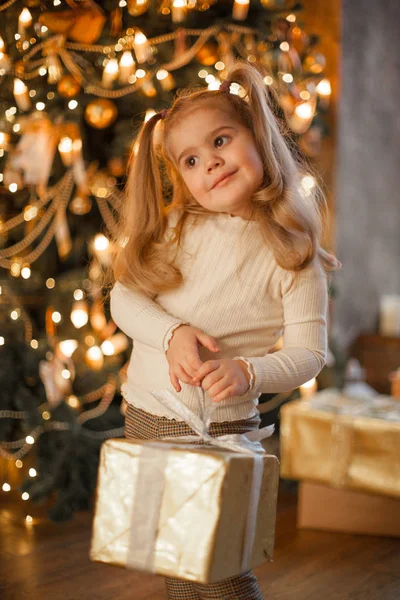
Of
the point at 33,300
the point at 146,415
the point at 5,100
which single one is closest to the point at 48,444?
the point at 33,300

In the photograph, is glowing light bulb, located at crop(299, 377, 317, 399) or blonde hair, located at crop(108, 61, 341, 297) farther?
glowing light bulb, located at crop(299, 377, 317, 399)

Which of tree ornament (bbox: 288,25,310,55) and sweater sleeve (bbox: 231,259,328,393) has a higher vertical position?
tree ornament (bbox: 288,25,310,55)

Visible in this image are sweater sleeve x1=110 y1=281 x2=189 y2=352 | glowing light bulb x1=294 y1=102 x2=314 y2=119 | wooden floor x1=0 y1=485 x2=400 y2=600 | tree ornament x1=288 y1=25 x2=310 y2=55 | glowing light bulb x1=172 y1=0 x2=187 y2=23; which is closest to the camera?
sweater sleeve x1=110 y1=281 x2=189 y2=352

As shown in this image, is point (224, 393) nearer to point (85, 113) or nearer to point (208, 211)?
point (208, 211)

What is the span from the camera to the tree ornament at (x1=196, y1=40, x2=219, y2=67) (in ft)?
8.36

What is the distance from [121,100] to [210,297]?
1449 millimetres

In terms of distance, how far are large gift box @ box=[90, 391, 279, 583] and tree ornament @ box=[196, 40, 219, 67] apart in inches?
71.8

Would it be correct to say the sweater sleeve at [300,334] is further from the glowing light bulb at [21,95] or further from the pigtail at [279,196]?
the glowing light bulb at [21,95]

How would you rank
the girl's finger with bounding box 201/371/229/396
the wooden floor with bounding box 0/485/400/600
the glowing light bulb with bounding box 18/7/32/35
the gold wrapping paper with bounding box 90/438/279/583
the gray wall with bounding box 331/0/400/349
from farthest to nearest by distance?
1. the gray wall with bounding box 331/0/400/349
2. the glowing light bulb with bounding box 18/7/32/35
3. the wooden floor with bounding box 0/485/400/600
4. the girl's finger with bounding box 201/371/229/396
5. the gold wrapping paper with bounding box 90/438/279/583

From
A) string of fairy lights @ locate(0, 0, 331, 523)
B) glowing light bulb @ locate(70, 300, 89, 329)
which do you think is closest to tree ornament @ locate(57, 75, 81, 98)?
string of fairy lights @ locate(0, 0, 331, 523)

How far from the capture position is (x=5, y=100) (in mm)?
2193

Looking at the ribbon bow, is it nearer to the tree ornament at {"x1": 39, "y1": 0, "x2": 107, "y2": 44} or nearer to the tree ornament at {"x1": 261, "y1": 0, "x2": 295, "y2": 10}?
the tree ornament at {"x1": 39, "y1": 0, "x2": 107, "y2": 44}

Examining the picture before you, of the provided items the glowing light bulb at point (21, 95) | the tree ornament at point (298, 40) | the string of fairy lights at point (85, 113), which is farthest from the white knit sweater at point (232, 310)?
the tree ornament at point (298, 40)

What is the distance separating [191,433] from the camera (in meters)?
1.21
